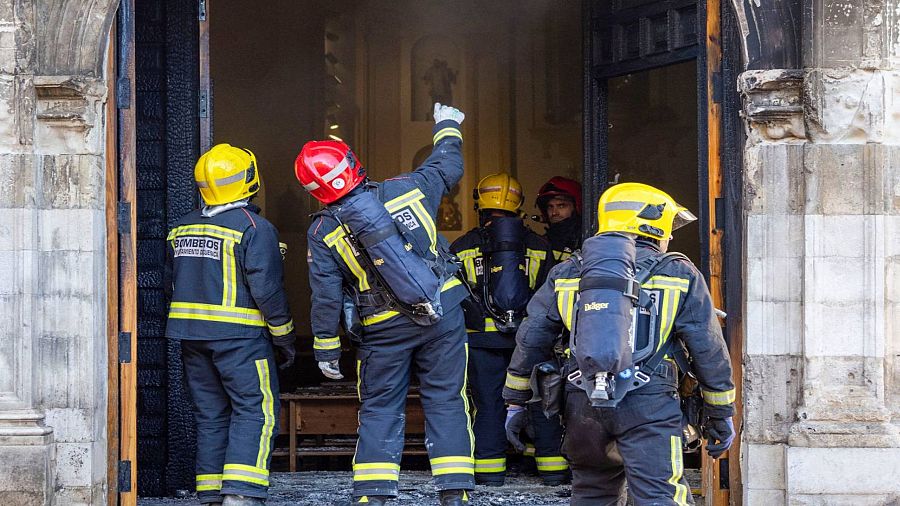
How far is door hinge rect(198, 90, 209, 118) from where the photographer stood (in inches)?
272

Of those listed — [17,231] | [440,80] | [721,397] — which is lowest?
[721,397]

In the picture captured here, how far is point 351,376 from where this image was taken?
11180 mm

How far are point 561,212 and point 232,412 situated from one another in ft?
9.20

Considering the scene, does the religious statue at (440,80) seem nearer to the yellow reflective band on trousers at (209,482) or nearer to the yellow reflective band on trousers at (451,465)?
the yellow reflective band on trousers at (209,482)

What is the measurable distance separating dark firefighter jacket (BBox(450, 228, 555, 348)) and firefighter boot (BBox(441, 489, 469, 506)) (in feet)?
4.70

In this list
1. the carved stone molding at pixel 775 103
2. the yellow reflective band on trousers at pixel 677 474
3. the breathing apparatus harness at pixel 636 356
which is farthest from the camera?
the carved stone molding at pixel 775 103

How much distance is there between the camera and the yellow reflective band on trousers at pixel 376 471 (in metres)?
6.13

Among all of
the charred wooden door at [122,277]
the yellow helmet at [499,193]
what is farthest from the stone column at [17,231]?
the yellow helmet at [499,193]

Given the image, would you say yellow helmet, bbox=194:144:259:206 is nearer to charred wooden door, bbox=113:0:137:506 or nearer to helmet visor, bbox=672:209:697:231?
charred wooden door, bbox=113:0:137:506

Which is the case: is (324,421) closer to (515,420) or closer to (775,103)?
(515,420)

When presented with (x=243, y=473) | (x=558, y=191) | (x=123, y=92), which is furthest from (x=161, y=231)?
(x=558, y=191)

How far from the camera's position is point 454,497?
6199mm

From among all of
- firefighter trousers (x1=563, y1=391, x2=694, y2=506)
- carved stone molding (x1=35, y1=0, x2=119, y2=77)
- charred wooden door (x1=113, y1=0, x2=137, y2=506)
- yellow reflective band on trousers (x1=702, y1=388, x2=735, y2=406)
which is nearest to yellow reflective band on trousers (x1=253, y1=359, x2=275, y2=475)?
charred wooden door (x1=113, y1=0, x2=137, y2=506)

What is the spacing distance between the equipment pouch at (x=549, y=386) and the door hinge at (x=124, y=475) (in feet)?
7.69
